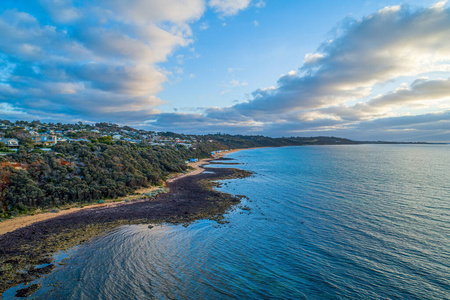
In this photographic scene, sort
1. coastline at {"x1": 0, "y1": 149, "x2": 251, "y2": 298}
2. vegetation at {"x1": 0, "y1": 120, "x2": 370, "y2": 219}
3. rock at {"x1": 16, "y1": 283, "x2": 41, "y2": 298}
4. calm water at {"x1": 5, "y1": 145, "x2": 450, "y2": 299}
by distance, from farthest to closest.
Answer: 1. vegetation at {"x1": 0, "y1": 120, "x2": 370, "y2": 219}
2. coastline at {"x1": 0, "y1": 149, "x2": 251, "y2": 298}
3. calm water at {"x1": 5, "y1": 145, "x2": 450, "y2": 299}
4. rock at {"x1": 16, "y1": 283, "x2": 41, "y2": 298}

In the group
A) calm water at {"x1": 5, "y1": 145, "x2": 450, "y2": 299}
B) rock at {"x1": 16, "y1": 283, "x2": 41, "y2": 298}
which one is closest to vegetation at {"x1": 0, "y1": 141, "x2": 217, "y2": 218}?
calm water at {"x1": 5, "y1": 145, "x2": 450, "y2": 299}

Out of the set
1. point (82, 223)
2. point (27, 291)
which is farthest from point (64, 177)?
point (27, 291)

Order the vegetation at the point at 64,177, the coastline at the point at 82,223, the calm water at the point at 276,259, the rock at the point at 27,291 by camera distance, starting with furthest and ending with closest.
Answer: the vegetation at the point at 64,177 < the coastline at the point at 82,223 < the calm water at the point at 276,259 < the rock at the point at 27,291

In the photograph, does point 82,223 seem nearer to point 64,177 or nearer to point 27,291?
point 27,291

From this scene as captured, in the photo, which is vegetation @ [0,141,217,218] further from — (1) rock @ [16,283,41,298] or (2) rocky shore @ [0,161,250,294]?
(1) rock @ [16,283,41,298]

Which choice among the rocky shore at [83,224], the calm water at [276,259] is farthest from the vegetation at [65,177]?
the calm water at [276,259]

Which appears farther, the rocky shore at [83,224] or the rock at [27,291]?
the rocky shore at [83,224]

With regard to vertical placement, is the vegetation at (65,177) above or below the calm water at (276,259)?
above

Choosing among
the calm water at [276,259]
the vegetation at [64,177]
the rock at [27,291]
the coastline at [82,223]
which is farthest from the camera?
the vegetation at [64,177]

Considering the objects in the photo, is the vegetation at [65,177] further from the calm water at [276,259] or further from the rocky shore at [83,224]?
the calm water at [276,259]
